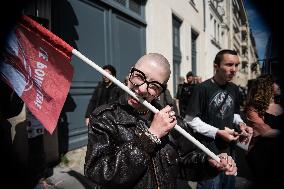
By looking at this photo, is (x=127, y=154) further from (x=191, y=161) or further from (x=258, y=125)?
(x=258, y=125)

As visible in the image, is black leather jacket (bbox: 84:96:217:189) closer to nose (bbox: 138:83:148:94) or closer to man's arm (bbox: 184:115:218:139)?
nose (bbox: 138:83:148:94)

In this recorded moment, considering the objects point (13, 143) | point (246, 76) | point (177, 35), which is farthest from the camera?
point (177, 35)

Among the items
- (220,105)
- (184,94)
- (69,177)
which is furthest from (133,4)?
(220,105)

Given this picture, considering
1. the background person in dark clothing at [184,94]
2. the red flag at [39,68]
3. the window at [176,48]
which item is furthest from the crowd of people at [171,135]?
the background person in dark clothing at [184,94]

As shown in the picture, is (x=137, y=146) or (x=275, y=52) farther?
(x=275, y=52)

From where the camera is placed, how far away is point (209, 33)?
164 inches

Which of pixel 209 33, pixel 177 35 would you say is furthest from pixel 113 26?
pixel 209 33

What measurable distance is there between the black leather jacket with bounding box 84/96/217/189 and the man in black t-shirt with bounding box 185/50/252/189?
38.9 inches

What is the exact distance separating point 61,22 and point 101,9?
1.39 metres

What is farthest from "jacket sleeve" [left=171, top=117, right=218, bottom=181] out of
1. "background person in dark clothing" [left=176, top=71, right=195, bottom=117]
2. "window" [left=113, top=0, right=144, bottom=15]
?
"background person in dark clothing" [left=176, top=71, right=195, bottom=117]

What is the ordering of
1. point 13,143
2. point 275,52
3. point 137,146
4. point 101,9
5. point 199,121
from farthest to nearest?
point 101,9
point 13,143
point 199,121
point 275,52
point 137,146

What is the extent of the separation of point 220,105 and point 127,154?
1.60m

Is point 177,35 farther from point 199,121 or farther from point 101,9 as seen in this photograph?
point 199,121

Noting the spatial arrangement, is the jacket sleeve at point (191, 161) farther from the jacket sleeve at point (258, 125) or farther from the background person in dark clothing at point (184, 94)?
the background person in dark clothing at point (184, 94)
